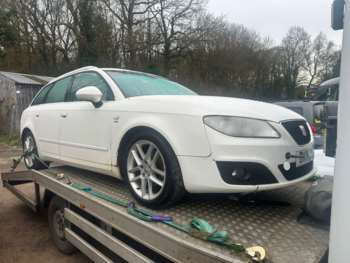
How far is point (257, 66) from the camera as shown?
23.8 meters

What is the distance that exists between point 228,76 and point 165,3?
724cm

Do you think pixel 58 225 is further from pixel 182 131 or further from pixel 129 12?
pixel 129 12

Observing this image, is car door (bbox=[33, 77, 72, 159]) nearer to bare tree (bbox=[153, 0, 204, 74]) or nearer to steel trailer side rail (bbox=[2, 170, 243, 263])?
steel trailer side rail (bbox=[2, 170, 243, 263])

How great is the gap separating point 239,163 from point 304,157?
0.60 metres

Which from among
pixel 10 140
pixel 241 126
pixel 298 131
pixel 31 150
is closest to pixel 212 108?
pixel 241 126

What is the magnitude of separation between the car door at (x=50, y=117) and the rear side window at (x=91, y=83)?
0.16m

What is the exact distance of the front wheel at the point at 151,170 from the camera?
2.11 metres

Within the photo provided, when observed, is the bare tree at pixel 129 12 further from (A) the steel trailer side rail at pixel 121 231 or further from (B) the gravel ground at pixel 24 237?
(A) the steel trailer side rail at pixel 121 231

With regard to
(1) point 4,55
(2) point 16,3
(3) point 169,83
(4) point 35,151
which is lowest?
(4) point 35,151

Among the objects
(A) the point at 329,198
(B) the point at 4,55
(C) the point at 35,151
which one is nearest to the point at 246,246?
(A) the point at 329,198

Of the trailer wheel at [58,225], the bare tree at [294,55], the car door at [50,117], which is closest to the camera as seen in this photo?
the trailer wheel at [58,225]

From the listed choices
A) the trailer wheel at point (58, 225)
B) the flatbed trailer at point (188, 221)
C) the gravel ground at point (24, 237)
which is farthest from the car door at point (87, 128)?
the gravel ground at point (24, 237)

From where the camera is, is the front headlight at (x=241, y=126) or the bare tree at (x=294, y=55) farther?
the bare tree at (x=294, y=55)

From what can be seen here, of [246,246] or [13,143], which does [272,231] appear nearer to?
[246,246]
